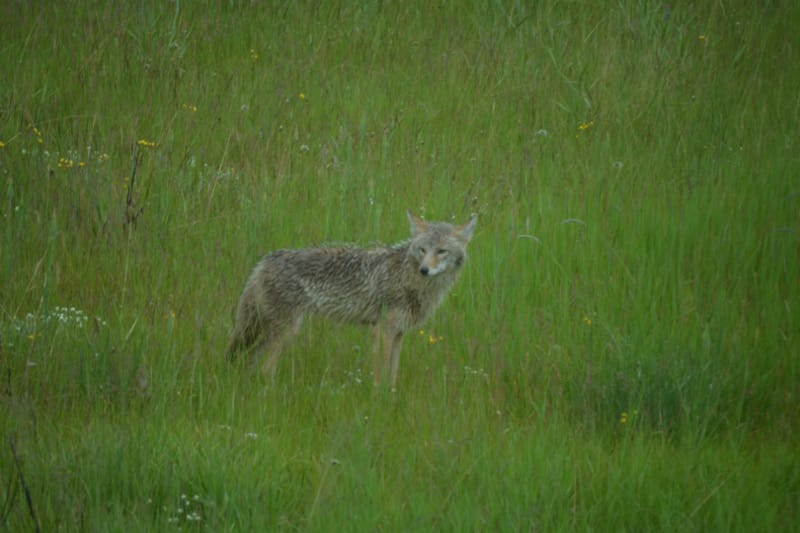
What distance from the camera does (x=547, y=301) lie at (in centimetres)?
640

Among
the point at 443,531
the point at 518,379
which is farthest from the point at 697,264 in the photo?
the point at 443,531

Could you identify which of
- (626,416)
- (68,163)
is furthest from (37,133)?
(626,416)

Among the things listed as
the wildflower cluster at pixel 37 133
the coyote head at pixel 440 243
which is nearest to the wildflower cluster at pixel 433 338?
the coyote head at pixel 440 243

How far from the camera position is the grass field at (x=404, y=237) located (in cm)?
425

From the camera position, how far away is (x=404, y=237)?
24.6 feet

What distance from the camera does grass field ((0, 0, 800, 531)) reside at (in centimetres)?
425

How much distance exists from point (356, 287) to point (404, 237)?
3.33 ft

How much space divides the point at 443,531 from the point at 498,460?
588 millimetres

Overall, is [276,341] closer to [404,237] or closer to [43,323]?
[43,323]

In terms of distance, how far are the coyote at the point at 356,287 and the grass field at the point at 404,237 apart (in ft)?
0.54

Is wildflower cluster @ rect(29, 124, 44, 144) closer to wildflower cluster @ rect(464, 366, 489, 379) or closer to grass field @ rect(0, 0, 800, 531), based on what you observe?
grass field @ rect(0, 0, 800, 531)

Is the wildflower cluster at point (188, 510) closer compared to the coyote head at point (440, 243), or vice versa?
the wildflower cluster at point (188, 510)

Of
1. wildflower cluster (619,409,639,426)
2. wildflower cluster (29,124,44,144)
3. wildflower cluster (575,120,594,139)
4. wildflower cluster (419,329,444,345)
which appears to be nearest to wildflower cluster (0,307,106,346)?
wildflower cluster (419,329,444,345)

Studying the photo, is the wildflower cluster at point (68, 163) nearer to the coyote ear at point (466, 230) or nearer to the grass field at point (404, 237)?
the grass field at point (404, 237)
